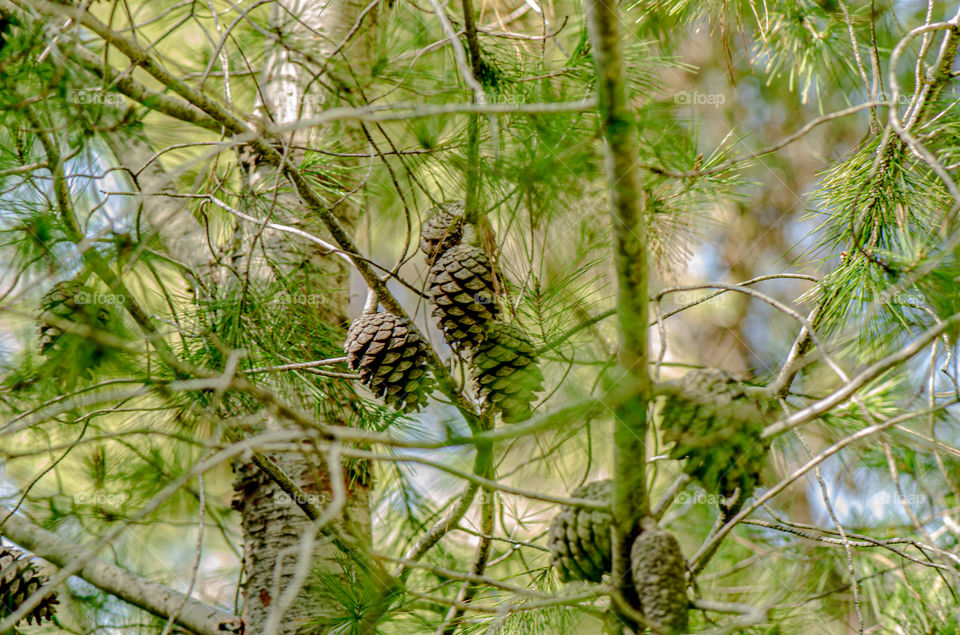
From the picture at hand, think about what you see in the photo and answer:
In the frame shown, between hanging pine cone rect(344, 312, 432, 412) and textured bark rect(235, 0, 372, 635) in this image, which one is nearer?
hanging pine cone rect(344, 312, 432, 412)

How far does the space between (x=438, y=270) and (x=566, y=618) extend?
1.39ft

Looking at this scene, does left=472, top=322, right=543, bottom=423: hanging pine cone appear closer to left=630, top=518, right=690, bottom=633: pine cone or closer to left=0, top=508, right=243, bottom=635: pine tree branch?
left=630, top=518, right=690, bottom=633: pine cone

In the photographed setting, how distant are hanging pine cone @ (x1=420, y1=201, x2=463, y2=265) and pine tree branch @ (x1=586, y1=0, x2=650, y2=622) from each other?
0.36 metres

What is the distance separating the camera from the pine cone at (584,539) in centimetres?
60

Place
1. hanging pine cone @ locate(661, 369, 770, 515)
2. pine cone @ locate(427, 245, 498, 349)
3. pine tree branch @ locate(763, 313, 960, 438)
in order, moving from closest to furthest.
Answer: pine tree branch @ locate(763, 313, 960, 438), hanging pine cone @ locate(661, 369, 770, 515), pine cone @ locate(427, 245, 498, 349)

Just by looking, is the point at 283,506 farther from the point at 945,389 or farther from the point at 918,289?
the point at 945,389

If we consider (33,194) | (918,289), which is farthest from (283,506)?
(918,289)

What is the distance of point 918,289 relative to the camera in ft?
2.53

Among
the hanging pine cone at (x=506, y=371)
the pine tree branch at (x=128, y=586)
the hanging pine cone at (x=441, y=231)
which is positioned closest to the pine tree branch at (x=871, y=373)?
the hanging pine cone at (x=506, y=371)

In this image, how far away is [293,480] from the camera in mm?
1104

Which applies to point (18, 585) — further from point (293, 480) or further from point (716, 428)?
point (716, 428)

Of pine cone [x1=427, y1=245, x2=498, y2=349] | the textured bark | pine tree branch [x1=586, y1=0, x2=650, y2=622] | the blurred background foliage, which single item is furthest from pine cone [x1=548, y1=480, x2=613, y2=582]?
the textured bark

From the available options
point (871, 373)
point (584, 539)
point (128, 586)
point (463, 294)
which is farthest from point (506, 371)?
point (128, 586)

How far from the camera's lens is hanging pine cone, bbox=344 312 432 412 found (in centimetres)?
82
